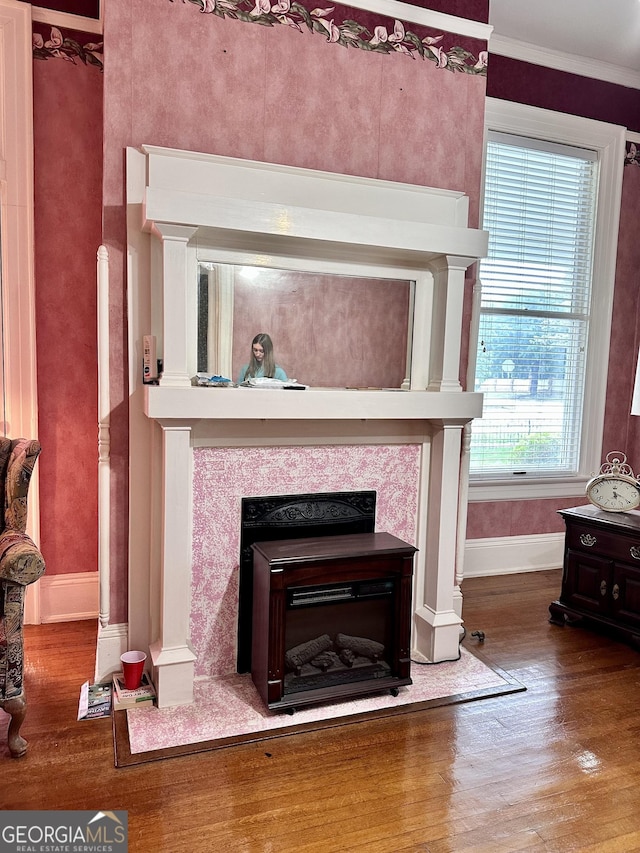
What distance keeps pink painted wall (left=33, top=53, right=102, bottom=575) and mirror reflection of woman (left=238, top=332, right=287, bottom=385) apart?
102 cm

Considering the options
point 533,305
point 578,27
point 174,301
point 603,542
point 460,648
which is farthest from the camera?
point 533,305

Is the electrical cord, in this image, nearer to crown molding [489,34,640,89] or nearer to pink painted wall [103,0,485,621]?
pink painted wall [103,0,485,621]

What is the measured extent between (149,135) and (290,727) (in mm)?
2334

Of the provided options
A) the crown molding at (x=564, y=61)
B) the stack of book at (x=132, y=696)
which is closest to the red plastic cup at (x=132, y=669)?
the stack of book at (x=132, y=696)

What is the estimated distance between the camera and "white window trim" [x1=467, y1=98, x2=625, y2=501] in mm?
3838

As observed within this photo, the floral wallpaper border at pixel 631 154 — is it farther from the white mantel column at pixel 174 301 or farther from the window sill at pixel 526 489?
the white mantel column at pixel 174 301

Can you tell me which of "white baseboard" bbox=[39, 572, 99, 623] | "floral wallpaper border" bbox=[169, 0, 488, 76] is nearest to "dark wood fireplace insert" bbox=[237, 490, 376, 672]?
"white baseboard" bbox=[39, 572, 99, 623]

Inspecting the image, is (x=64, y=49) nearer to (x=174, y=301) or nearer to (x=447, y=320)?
(x=174, y=301)

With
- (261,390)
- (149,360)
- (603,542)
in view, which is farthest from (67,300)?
(603,542)

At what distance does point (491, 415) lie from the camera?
3.99 m

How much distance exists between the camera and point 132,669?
251 cm

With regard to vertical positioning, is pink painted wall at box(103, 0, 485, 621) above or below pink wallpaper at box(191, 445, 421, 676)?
above

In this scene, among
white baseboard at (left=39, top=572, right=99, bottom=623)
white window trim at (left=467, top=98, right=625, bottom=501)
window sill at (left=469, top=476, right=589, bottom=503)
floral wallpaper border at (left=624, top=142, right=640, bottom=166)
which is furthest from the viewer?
floral wallpaper border at (left=624, top=142, right=640, bottom=166)

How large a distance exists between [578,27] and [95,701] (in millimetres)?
4180
